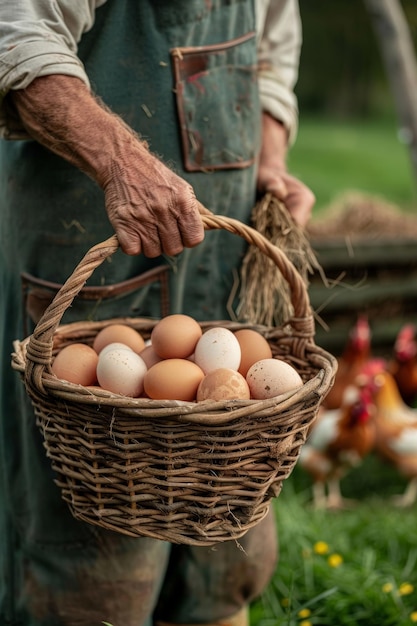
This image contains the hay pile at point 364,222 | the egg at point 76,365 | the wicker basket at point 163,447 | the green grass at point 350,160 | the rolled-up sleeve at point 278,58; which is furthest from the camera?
the green grass at point 350,160

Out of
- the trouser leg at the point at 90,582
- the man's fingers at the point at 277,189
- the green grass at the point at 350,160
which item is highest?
the man's fingers at the point at 277,189

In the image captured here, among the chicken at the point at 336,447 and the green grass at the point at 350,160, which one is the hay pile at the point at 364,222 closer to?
the chicken at the point at 336,447

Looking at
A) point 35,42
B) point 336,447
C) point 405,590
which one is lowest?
point 336,447

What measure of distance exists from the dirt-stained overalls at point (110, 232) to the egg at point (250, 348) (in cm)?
26

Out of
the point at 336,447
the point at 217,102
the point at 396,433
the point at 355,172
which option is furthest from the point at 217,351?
the point at 355,172

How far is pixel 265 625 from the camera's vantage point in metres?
2.43

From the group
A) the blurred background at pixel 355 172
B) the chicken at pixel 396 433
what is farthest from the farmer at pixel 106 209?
the chicken at pixel 396 433

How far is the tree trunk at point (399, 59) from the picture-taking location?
4.31 metres

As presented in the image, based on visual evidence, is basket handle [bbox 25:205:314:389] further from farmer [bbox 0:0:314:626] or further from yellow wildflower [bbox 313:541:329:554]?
yellow wildflower [bbox 313:541:329:554]

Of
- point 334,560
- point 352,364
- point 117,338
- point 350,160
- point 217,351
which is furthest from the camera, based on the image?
point 350,160

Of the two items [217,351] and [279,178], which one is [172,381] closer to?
[217,351]

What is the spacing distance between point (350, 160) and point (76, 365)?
38.6 ft

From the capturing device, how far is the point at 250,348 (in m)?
1.77

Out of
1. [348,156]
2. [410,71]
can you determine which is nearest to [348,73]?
[348,156]
